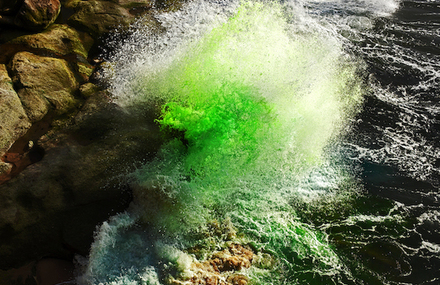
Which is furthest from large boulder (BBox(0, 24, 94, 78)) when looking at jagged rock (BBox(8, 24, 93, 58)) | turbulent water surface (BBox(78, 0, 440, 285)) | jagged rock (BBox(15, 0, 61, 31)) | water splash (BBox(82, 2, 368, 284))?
water splash (BBox(82, 2, 368, 284))

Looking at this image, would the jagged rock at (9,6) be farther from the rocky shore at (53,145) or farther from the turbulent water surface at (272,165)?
the turbulent water surface at (272,165)

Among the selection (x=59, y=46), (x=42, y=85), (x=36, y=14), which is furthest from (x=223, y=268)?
(x=36, y=14)

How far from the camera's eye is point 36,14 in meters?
5.73

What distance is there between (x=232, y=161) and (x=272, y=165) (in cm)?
73

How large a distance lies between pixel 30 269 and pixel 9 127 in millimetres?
2141

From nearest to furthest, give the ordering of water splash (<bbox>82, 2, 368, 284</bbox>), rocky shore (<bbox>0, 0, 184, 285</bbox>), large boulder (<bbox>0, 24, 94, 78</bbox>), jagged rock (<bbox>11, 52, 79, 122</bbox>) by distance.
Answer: rocky shore (<bbox>0, 0, 184, 285</bbox>) < water splash (<bbox>82, 2, 368, 284</bbox>) < jagged rock (<bbox>11, 52, 79, 122</bbox>) < large boulder (<bbox>0, 24, 94, 78</bbox>)

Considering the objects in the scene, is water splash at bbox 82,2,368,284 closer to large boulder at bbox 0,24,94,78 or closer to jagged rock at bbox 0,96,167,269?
jagged rock at bbox 0,96,167,269

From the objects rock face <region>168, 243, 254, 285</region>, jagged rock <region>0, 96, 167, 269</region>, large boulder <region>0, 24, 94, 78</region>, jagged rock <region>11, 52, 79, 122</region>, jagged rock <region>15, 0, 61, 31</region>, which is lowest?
rock face <region>168, 243, 254, 285</region>

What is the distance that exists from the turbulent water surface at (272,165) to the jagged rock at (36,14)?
152 cm

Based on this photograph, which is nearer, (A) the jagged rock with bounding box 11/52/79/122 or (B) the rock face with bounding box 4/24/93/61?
(A) the jagged rock with bounding box 11/52/79/122

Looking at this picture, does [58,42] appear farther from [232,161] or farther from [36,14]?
[232,161]

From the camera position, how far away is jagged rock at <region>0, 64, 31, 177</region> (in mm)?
4266

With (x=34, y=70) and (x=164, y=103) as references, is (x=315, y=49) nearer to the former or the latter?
(x=164, y=103)

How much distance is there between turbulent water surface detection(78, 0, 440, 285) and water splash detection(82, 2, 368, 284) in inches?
0.7
